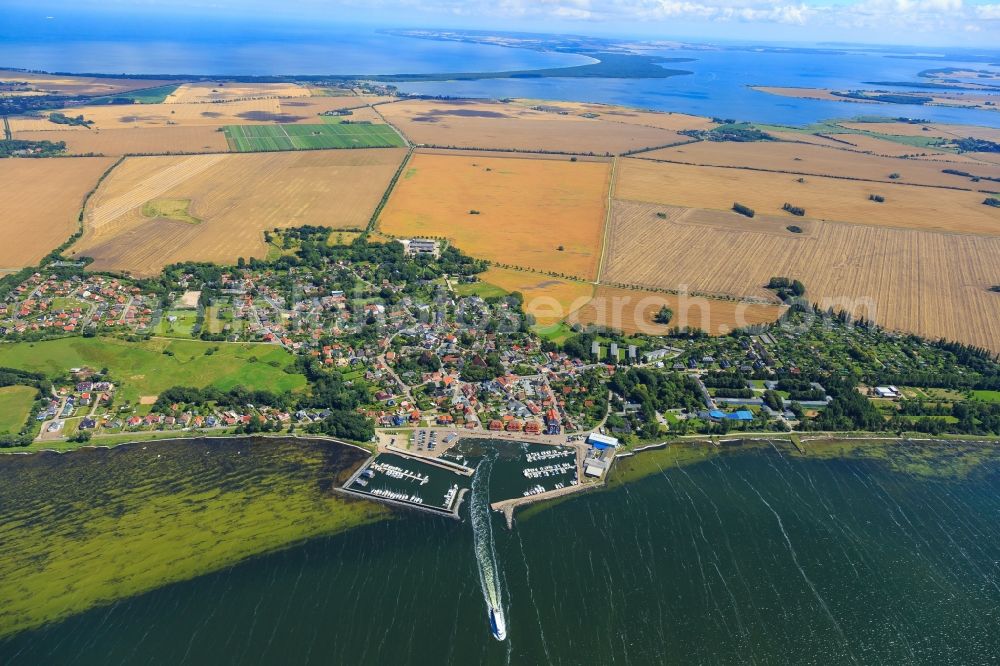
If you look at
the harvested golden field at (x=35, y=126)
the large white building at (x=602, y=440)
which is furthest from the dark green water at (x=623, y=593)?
the harvested golden field at (x=35, y=126)

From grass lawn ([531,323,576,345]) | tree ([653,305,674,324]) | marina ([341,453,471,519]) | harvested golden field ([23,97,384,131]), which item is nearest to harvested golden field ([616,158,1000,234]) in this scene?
tree ([653,305,674,324])

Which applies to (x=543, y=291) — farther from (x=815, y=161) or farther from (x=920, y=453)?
(x=815, y=161)

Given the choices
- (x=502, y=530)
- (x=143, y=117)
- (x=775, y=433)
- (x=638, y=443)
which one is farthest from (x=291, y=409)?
(x=143, y=117)

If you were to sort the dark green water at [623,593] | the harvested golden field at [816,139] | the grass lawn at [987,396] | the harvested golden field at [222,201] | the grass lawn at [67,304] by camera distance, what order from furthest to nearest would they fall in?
the harvested golden field at [816,139], the harvested golden field at [222,201], the grass lawn at [67,304], the grass lawn at [987,396], the dark green water at [623,593]

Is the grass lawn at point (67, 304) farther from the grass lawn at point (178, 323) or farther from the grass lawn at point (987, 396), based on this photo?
the grass lawn at point (987, 396)

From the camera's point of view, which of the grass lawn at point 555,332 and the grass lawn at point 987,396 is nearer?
the grass lawn at point 987,396

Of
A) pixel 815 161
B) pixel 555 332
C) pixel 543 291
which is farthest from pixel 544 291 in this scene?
pixel 815 161

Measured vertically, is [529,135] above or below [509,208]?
above

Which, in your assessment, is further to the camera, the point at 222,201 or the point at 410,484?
the point at 222,201
